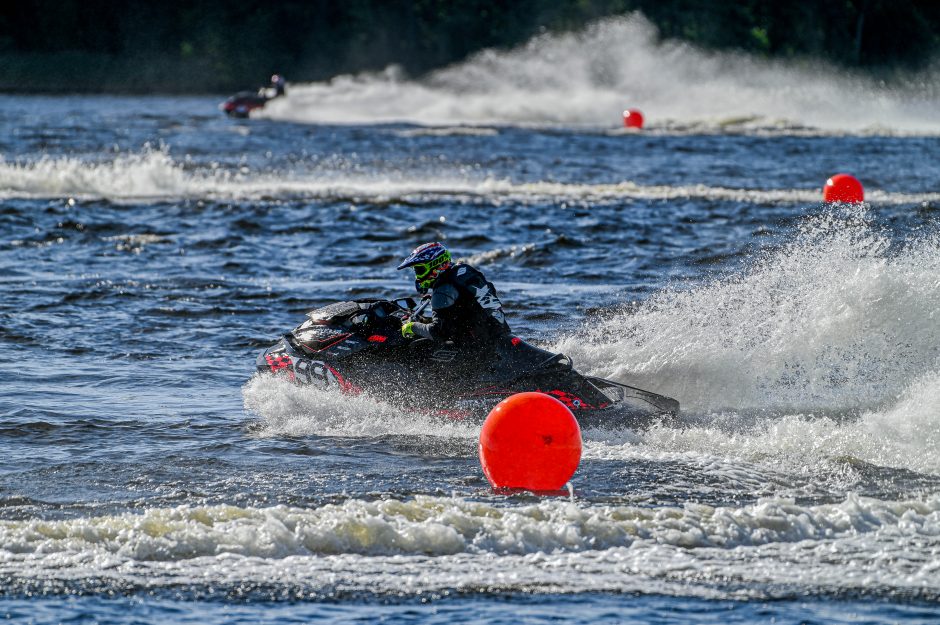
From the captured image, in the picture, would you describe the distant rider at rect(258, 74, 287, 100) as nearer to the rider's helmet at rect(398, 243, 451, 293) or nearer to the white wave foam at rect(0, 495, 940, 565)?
the rider's helmet at rect(398, 243, 451, 293)

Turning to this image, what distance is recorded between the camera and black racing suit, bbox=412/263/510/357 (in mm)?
10852

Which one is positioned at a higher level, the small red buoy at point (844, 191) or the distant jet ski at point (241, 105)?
the distant jet ski at point (241, 105)

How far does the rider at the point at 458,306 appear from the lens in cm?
1086

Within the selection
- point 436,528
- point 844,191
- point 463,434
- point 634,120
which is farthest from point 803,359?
point 634,120

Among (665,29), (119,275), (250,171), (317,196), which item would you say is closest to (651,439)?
(119,275)

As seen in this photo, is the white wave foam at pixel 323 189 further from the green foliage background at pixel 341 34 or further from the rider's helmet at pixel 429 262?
the green foliage background at pixel 341 34

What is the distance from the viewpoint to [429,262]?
1102 centimetres

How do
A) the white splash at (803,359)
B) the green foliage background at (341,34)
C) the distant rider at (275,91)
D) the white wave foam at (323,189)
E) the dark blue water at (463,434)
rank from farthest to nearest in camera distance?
the green foliage background at (341,34) < the distant rider at (275,91) < the white wave foam at (323,189) < the white splash at (803,359) < the dark blue water at (463,434)

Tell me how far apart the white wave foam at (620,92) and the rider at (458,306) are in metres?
40.6

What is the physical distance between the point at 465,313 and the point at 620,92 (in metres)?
52.8

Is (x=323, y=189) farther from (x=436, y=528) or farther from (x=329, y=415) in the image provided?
(x=436, y=528)

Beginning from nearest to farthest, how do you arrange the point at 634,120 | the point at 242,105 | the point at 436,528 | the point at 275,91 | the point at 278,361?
the point at 436,528, the point at 278,361, the point at 634,120, the point at 242,105, the point at 275,91

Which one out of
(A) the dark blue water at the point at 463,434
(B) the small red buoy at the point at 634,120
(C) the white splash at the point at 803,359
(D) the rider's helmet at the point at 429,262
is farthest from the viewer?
(B) the small red buoy at the point at 634,120

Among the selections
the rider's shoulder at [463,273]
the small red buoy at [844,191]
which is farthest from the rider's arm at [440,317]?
the small red buoy at [844,191]
